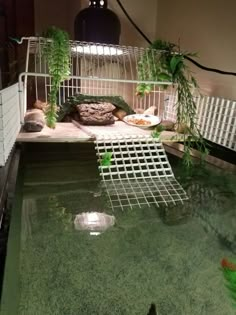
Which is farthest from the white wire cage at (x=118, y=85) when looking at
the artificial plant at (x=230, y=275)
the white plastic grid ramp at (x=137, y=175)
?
the artificial plant at (x=230, y=275)

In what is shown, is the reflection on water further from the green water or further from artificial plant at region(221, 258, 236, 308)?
artificial plant at region(221, 258, 236, 308)

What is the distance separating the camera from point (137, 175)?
5.39ft

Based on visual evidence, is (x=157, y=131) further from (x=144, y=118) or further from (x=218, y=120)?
(x=218, y=120)

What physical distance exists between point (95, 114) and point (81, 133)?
28 centimetres

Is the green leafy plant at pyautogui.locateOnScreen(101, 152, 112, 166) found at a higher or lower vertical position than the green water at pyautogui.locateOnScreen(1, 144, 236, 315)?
higher

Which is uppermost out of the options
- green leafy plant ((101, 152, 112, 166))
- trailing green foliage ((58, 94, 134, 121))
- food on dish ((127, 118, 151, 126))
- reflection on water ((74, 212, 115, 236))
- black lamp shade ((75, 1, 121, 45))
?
black lamp shade ((75, 1, 121, 45))

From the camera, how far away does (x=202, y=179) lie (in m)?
1.61

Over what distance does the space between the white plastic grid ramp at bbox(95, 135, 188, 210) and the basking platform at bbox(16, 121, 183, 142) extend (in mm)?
78

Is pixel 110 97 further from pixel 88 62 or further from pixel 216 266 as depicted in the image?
pixel 216 266

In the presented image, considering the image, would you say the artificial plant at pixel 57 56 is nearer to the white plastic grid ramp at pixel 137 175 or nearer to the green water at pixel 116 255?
the white plastic grid ramp at pixel 137 175

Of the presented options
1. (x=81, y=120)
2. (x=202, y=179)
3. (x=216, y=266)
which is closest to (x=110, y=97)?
(x=81, y=120)

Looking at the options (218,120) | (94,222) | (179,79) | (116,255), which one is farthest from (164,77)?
(116,255)

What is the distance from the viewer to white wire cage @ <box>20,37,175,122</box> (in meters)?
1.82

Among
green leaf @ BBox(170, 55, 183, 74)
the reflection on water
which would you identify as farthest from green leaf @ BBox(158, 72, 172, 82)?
the reflection on water
